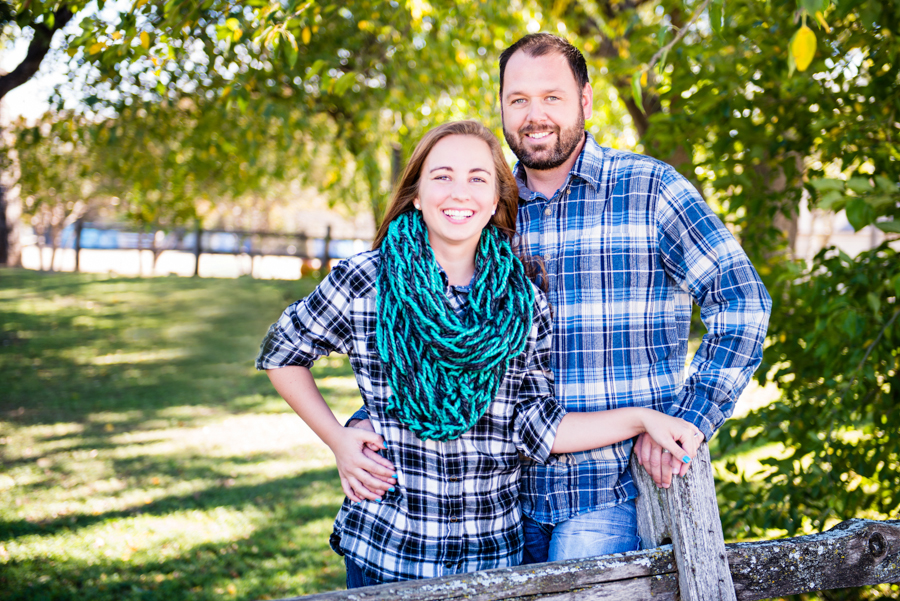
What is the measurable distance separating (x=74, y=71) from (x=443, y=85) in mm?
3524

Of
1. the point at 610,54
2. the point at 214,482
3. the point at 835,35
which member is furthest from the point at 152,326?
the point at 835,35

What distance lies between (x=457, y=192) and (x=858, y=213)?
4.82 ft

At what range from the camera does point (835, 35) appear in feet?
10.6

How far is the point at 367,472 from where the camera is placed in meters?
1.87

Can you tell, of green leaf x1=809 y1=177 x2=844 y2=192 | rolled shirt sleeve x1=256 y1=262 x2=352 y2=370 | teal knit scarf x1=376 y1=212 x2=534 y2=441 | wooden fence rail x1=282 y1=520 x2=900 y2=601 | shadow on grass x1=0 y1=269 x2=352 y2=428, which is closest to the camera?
wooden fence rail x1=282 y1=520 x2=900 y2=601

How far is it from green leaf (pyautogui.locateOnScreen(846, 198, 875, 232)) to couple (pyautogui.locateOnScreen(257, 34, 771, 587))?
2.44ft

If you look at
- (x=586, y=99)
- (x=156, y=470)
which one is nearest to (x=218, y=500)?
(x=156, y=470)

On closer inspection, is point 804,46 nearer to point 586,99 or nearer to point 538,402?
point 586,99

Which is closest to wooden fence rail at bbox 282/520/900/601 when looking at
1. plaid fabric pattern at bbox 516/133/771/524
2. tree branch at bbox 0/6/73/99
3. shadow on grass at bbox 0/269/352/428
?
plaid fabric pattern at bbox 516/133/771/524

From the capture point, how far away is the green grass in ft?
14.0

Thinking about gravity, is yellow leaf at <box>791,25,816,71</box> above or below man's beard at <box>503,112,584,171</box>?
above

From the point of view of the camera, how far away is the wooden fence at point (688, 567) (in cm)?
151

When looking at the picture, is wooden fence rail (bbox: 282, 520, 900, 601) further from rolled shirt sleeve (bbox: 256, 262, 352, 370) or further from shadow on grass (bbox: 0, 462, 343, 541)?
shadow on grass (bbox: 0, 462, 343, 541)

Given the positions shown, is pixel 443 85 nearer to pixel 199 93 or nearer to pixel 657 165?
pixel 199 93
